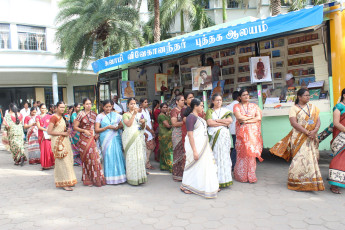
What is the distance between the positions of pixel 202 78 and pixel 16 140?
4958mm

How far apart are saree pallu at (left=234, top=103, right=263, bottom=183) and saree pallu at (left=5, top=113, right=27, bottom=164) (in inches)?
220

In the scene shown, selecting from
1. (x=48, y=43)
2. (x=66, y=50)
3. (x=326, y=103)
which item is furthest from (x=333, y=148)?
(x=48, y=43)

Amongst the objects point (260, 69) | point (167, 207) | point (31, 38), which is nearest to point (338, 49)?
point (260, 69)

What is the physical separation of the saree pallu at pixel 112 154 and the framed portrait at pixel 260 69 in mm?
2941

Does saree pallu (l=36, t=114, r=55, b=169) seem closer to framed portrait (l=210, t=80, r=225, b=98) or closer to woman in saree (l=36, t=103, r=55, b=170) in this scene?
woman in saree (l=36, t=103, r=55, b=170)

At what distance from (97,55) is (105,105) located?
8.73m

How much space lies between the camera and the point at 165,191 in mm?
4328

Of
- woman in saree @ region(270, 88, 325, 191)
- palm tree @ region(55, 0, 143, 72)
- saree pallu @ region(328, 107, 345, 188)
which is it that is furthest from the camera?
palm tree @ region(55, 0, 143, 72)

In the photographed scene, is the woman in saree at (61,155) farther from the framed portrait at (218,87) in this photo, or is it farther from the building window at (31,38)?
the building window at (31,38)

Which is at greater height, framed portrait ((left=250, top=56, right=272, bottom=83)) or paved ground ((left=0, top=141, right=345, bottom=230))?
framed portrait ((left=250, top=56, right=272, bottom=83))

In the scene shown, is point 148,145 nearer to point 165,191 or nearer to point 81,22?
point 165,191

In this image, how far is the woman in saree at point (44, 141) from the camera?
648cm

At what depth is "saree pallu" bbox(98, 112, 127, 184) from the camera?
4691 mm

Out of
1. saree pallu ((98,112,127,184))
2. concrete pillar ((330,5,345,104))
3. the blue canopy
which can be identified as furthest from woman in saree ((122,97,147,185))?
concrete pillar ((330,5,345,104))
